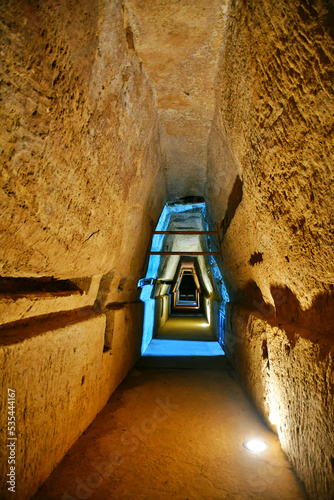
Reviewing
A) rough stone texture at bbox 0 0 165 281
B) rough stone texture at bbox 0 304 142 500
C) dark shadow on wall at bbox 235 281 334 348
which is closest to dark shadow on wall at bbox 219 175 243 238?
dark shadow on wall at bbox 235 281 334 348

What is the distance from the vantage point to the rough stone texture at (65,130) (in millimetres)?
1346

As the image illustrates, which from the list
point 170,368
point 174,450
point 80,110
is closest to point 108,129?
point 80,110

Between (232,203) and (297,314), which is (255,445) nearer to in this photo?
(297,314)

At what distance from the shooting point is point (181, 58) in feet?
9.01

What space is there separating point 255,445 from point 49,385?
2147 millimetres

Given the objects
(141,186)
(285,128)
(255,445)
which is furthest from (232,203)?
(255,445)

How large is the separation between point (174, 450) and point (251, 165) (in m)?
2.93

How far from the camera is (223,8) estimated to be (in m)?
2.18

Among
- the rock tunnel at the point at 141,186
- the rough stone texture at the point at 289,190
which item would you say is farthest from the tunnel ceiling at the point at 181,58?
the rough stone texture at the point at 289,190

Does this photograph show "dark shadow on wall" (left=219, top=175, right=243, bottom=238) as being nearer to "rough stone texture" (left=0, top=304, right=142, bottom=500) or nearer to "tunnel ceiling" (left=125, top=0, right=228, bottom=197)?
"tunnel ceiling" (left=125, top=0, right=228, bottom=197)

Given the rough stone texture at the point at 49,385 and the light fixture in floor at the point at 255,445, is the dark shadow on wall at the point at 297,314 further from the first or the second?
the rough stone texture at the point at 49,385

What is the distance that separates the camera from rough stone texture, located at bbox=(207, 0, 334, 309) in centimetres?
141

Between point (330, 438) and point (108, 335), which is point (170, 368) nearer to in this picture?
point (108, 335)

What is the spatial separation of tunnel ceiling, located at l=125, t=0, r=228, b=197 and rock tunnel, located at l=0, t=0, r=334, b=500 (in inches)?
0.7
